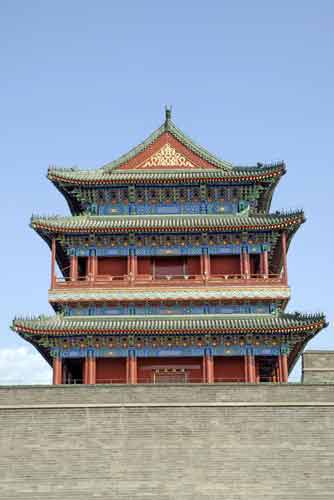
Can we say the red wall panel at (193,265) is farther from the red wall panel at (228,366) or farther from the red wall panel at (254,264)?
the red wall panel at (228,366)

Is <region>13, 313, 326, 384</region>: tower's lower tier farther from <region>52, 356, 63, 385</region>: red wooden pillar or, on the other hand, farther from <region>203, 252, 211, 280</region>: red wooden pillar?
<region>203, 252, 211, 280</region>: red wooden pillar

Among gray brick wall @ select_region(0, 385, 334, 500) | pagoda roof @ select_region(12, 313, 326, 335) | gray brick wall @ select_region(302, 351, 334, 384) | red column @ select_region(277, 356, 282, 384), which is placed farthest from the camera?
red column @ select_region(277, 356, 282, 384)

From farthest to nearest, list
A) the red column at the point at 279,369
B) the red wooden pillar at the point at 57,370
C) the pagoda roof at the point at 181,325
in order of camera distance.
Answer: the red column at the point at 279,369
the red wooden pillar at the point at 57,370
the pagoda roof at the point at 181,325

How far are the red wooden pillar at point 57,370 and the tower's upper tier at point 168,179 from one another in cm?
685

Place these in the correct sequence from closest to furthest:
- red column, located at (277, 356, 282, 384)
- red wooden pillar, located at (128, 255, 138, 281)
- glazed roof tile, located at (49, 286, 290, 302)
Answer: red column, located at (277, 356, 282, 384) → glazed roof tile, located at (49, 286, 290, 302) → red wooden pillar, located at (128, 255, 138, 281)

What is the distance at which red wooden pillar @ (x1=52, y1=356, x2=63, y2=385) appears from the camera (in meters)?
32.3

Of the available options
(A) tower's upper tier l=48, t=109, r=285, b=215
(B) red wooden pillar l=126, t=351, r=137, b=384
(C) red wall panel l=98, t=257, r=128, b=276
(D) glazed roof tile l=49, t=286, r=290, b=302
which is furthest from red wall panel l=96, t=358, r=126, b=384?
(A) tower's upper tier l=48, t=109, r=285, b=215

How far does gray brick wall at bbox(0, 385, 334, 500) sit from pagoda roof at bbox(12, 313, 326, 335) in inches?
206

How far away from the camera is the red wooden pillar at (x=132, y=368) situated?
32.2 m

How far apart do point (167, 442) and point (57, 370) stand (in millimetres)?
7749

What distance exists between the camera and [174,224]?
3438 cm

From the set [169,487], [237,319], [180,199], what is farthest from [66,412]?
[180,199]

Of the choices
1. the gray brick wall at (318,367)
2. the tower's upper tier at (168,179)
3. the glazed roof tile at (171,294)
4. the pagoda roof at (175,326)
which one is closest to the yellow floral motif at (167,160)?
the tower's upper tier at (168,179)

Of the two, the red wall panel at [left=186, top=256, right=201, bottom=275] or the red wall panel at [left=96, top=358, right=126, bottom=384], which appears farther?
the red wall panel at [left=186, top=256, right=201, bottom=275]
